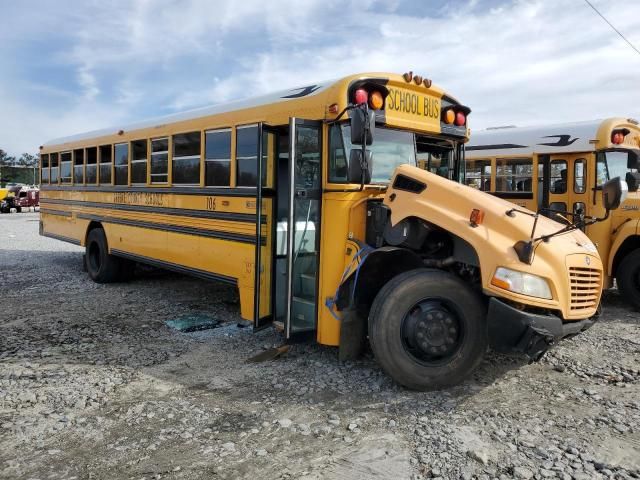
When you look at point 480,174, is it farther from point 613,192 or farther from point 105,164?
point 105,164

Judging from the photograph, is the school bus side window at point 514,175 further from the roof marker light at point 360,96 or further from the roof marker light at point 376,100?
the roof marker light at point 360,96

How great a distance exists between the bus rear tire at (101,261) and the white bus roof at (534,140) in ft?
19.1

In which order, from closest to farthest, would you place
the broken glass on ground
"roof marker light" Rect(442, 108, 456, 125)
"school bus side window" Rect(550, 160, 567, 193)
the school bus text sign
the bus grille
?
Result: the bus grille
the school bus text sign
"roof marker light" Rect(442, 108, 456, 125)
the broken glass on ground
"school bus side window" Rect(550, 160, 567, 193)

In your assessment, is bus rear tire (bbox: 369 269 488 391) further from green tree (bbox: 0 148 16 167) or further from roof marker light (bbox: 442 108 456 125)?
green tree (bbox: 0 148 16 167)

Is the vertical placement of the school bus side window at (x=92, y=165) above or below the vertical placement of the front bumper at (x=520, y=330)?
above

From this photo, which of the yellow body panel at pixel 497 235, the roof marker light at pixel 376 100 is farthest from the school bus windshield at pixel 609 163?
the roof marker light at pixel 376 100

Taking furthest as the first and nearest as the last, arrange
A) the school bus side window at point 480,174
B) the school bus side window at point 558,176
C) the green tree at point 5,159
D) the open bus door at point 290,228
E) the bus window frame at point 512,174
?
the green tree at point 5,159 → the school bus side window at point 480,174 → the bus window frame at point 512,174 → the school bus side window at point 558,176 → the open bus door at point 290,228

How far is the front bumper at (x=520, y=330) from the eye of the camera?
10.6 ft

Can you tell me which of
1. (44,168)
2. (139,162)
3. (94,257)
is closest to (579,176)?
(139,162)

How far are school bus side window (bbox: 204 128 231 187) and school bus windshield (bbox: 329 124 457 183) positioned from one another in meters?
1.42

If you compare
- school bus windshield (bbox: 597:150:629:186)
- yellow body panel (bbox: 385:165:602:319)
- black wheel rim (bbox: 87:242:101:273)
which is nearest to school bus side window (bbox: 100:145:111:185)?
black wheel rim (bbox: 87:242:101:273)

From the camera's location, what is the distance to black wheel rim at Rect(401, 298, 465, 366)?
364 centimetres

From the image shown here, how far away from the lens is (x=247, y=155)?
4.96 meters

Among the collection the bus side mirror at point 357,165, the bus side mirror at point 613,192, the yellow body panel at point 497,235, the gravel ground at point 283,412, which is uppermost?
the bus side mirror at point 357,165
